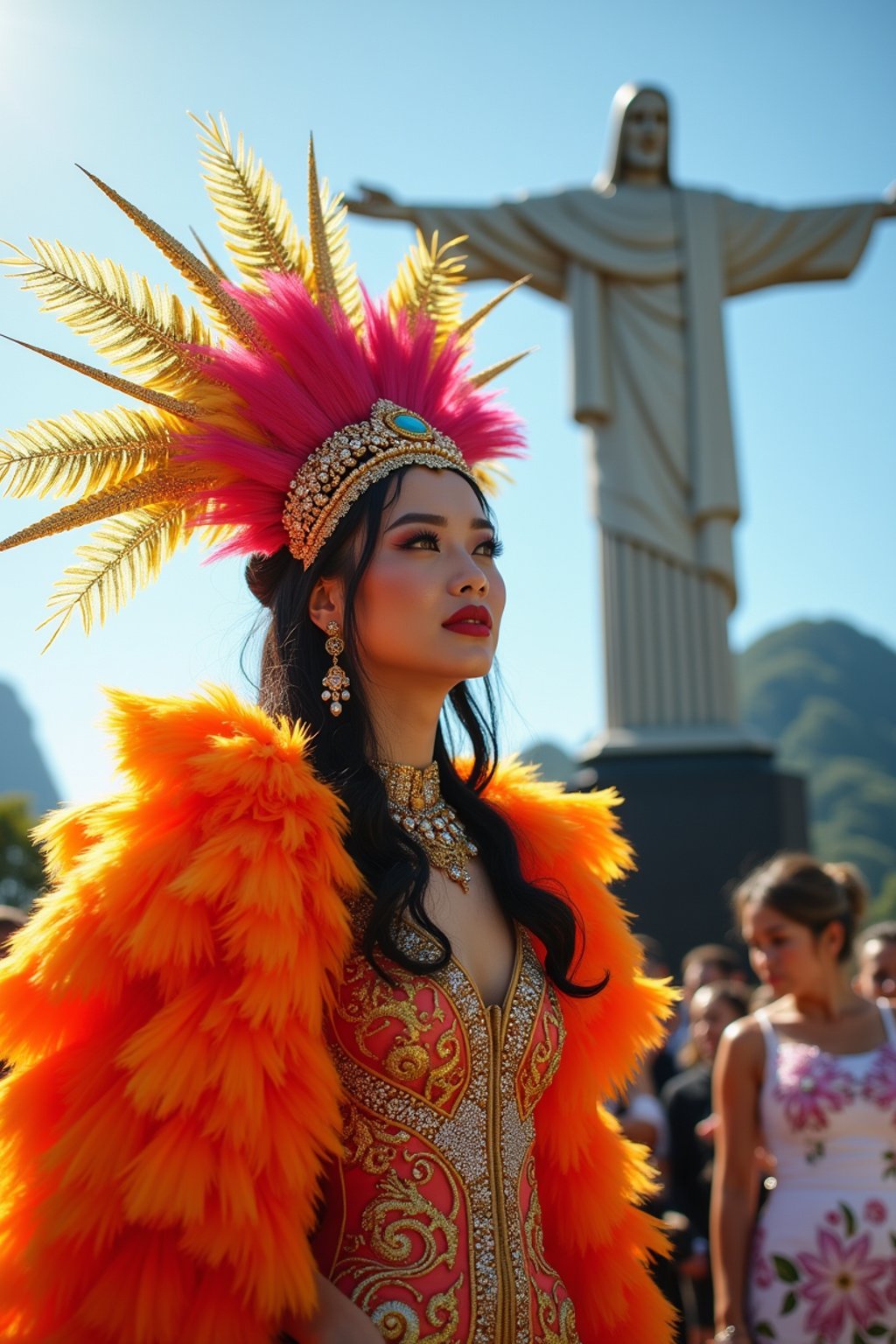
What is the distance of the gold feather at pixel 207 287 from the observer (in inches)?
80.7

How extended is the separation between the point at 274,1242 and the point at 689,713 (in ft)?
20.9

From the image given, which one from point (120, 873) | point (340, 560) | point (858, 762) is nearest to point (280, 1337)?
point (120, 873)

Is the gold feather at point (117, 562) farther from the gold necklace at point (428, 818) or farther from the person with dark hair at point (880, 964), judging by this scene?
the person with dark hair at point (880, 964)

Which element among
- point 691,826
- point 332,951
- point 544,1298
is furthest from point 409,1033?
point 691,826

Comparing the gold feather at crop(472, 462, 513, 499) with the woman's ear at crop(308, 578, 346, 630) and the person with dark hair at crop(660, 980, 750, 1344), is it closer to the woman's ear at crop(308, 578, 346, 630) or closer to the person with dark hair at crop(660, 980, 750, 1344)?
the woman's ear at crop(308, 578, 346, 630)

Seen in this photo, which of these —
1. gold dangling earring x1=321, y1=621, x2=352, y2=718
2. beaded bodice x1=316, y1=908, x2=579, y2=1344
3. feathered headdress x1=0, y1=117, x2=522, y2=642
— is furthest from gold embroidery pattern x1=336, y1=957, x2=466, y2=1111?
feathered headdress x1=0, y1=117, x2=522, y2=642

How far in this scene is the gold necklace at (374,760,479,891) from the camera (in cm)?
192

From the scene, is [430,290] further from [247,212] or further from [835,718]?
[835,718]

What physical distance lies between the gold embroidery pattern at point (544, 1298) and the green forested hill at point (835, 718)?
125 ft

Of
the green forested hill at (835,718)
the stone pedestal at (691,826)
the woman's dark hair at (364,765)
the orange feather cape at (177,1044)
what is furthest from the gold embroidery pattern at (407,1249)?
the green forested hill at (835,718)

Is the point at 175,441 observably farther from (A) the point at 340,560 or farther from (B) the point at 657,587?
(B) the point at 657,587

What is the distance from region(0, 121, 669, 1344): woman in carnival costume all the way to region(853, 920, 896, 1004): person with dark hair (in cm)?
236

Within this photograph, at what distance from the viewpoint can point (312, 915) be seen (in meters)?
1.61

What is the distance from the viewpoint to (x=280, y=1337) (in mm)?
1485
